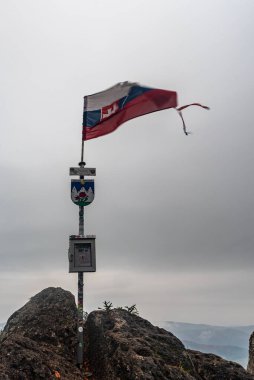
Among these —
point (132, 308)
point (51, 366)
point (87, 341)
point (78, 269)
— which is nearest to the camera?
point (51, 366)

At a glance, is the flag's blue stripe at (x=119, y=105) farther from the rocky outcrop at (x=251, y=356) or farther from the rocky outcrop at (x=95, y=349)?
the rocky outcrop at (x=251, y=356)

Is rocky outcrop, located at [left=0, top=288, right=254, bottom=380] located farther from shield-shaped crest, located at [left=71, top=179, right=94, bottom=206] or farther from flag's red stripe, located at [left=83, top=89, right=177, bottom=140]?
flag's red stripe, located at [left=83, top=89, right=177, bottom=140]

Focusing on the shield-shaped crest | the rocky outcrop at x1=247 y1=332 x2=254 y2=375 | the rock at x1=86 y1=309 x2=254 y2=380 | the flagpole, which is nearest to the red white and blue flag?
the shield-shaped crest

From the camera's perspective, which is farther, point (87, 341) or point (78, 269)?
point (87, 341)

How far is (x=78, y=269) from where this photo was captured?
12.7m

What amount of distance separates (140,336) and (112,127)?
769cm

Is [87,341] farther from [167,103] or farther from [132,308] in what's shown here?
[167,103]

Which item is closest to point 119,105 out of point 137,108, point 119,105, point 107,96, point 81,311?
point 119,105

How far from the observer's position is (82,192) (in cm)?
1350

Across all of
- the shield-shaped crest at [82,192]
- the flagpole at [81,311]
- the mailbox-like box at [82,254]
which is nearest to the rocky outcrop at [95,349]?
the flagpole at [81,311]

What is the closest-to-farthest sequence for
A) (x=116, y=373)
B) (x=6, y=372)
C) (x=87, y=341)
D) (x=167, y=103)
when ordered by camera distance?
(x=6, y=372), (x=116, y=373), (x=87, y=341), (x=167, y=103)

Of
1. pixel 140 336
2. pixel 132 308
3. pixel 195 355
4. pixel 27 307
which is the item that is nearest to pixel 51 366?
pixel 140 336

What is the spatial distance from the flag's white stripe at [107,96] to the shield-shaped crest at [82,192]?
9.67 feet

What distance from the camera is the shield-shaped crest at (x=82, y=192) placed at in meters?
13.5
